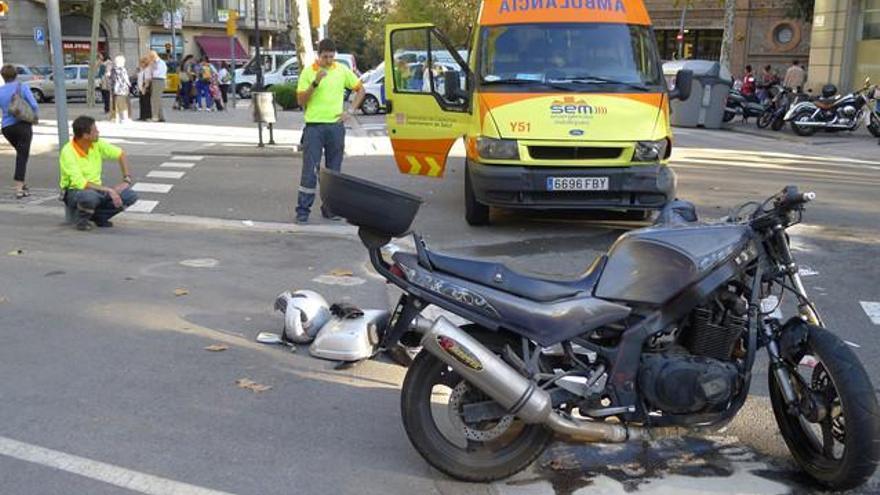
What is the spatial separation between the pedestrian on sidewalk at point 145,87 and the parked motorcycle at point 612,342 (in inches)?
815

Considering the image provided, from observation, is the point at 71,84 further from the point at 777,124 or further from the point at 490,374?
the point at 490,374

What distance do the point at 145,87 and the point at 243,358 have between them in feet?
64.4

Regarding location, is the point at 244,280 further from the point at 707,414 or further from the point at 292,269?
the point at 707,414

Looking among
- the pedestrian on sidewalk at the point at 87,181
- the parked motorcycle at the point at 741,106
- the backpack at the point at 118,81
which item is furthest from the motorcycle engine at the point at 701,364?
the parked motorcycle at the point at 741,106

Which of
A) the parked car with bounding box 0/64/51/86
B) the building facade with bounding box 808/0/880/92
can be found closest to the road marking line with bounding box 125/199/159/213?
the building facade with bounding box 808/0/880/92

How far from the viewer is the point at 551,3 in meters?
9.45

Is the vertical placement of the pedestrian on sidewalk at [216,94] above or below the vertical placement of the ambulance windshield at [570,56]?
below

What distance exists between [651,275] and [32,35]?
167 ft

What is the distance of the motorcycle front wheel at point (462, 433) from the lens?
3709 millimetres

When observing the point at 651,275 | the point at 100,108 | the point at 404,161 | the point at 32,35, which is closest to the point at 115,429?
the point at 651,275

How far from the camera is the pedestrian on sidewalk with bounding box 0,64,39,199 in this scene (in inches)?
422

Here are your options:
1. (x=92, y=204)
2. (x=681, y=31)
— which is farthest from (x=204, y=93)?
(x=681, y=31)

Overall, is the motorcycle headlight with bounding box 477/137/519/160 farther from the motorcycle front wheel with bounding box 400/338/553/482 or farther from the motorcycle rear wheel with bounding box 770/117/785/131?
the motorcycle rear wheel with bounding box 770/117/785/131

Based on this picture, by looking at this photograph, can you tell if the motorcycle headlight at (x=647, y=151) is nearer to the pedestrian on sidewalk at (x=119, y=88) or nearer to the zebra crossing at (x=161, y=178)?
the zebra crossing at (x=161, y=178)
